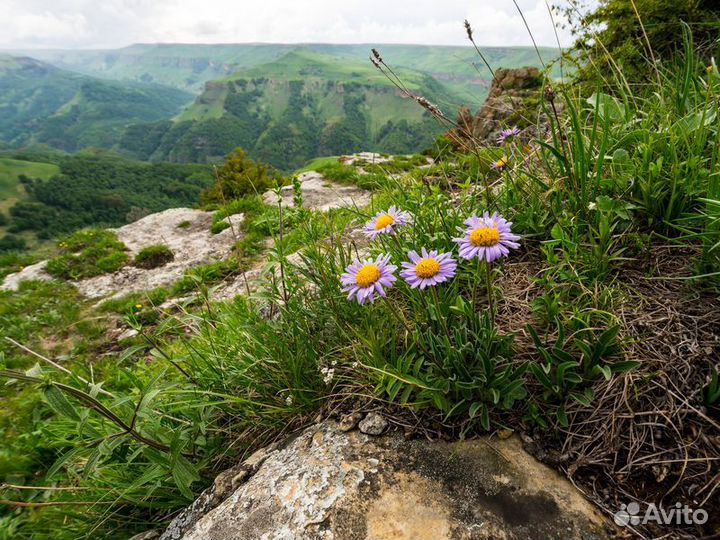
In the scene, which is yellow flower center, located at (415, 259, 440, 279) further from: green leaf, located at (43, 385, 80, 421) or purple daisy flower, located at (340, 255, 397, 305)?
green leaf, located at (43, 385, 80, 421)

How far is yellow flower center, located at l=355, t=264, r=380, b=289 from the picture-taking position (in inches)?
70.2

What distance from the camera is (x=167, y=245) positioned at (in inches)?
371

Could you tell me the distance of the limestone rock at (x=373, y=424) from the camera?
1846 mm

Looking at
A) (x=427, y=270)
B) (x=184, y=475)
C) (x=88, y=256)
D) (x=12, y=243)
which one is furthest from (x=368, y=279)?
(x=12, y=243)

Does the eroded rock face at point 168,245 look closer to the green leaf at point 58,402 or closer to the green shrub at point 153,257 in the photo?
the green shrub at point 153,257

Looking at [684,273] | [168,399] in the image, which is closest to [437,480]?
[684,273]

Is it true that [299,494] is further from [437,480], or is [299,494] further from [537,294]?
[537,294]

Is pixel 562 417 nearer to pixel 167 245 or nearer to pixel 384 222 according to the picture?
pixel 384 222

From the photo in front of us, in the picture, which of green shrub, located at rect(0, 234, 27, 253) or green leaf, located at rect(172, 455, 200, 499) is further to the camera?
green shrub, located at rect(0, 234, 27, 253)

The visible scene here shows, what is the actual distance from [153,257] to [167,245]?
45 centimetres

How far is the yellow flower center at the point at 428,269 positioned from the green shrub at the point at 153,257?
9.00 metres

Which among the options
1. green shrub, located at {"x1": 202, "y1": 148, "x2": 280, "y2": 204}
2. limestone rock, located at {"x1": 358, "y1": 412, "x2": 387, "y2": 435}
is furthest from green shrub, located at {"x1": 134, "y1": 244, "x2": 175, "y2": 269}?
limestone rock, located at {"x1": 358, "y1": 412, "x2": 387, "y2": 435}

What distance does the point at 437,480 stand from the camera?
1575 millimetres

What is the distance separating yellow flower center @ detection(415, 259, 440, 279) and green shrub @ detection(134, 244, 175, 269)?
9.00 meters
